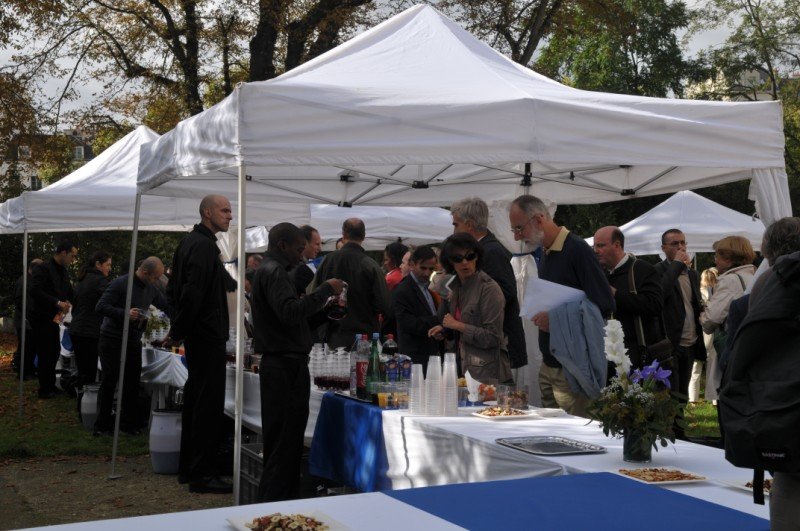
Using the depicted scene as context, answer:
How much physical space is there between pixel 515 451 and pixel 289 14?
14.2 m

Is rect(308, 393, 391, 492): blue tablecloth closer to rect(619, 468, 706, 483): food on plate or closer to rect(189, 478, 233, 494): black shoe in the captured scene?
rect(189, 478, 233, 494): black shoe

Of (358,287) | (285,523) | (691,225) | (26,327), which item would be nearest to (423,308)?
(358,287)

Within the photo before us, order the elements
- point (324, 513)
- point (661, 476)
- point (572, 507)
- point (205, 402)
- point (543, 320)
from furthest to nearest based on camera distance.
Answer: point (205, 402)
point (543, 320)
point (661, 476)
point (572, 507)
point (324, 513)

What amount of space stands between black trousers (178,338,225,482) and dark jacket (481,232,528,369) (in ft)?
6.45

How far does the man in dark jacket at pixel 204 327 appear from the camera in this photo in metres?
6.07

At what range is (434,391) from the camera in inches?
165

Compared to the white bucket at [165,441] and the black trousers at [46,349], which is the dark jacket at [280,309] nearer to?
the white bucket at [165,441]

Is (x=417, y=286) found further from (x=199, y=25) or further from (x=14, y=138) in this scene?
(x=14, y=138)

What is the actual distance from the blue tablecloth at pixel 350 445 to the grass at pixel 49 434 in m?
3.50

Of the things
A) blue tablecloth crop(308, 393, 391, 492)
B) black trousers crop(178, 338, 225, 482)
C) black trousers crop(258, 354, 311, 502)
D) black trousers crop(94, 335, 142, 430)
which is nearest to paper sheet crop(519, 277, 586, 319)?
blue tablecloth crop(308, 393, 391, 492)

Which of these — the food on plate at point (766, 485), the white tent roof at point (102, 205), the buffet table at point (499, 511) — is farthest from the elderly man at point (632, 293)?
the white tent roof at point (102, 205)

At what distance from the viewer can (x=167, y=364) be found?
8.06m

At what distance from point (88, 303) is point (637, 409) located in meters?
7.54

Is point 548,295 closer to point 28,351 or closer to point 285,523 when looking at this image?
point 285,523
